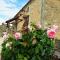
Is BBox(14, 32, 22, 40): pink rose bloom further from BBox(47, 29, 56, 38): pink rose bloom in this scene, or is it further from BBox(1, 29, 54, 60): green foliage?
BBox(47, 29, 56, 38): pink rose bloom

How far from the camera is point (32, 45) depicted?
11.2ft

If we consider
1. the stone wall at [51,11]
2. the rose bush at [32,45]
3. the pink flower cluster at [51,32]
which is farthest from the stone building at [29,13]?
→ the pink flower cluster at [51,32]

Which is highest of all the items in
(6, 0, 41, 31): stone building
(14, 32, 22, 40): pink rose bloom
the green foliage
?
(6, 0, 41, 31): stone building

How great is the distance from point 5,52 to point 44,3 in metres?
2.74

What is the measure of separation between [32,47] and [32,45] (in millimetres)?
28

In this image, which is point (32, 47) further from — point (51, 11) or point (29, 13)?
point (29, 13)

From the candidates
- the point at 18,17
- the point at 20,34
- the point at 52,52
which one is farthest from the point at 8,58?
the point at 18,17

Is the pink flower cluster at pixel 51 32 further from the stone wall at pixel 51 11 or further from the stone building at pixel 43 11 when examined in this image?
the stone wall at pixel 51 11

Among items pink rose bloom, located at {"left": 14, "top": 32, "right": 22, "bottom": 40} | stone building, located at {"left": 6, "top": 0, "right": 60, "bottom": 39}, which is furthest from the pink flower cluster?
stone building, located at {"left": 6, "top": 0, "right": 60, "bottom": 39}

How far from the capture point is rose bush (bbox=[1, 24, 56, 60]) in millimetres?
3387

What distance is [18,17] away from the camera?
7602 millimetres

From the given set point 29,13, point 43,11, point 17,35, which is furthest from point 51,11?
point 17,35

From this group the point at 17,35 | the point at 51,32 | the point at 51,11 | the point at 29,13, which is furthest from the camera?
the point at 29,13

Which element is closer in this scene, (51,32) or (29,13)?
(51,32)
